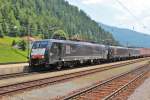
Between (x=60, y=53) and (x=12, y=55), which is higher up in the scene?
(x=60, y=53)

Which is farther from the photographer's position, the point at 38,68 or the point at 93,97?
the point at 38,68

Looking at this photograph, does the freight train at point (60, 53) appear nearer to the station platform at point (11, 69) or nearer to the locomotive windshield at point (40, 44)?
the locomotive windshield at point (40, 44)

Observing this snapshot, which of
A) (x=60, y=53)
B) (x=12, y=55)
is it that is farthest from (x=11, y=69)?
(x=12, y=55)

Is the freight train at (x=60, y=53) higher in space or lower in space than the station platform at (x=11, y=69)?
higher

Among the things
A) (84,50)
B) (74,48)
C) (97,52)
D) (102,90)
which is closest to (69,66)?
(74,48)

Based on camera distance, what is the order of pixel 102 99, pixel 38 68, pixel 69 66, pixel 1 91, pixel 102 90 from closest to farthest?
pixel 102 99 → pixel 1 91 → pixel 102 90 → pixel 38 68 → pixel 69 66

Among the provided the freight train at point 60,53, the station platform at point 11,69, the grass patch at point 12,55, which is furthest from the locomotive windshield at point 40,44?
the grass patch at point 12,55

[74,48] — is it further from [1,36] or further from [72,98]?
[1,36]

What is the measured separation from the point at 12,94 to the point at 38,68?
1910 centimetres

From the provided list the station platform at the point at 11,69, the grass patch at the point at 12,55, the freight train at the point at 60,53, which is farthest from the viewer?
the grass patch at the point at 12,55

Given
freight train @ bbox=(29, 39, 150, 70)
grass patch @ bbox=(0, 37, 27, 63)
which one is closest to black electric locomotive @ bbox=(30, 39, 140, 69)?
freight train @ bbox=(29, 39, 150, 70)

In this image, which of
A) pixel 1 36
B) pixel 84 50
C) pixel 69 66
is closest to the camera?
pixel 69 66

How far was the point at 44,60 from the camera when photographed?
34844mm

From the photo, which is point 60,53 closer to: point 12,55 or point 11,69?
point 11,69
